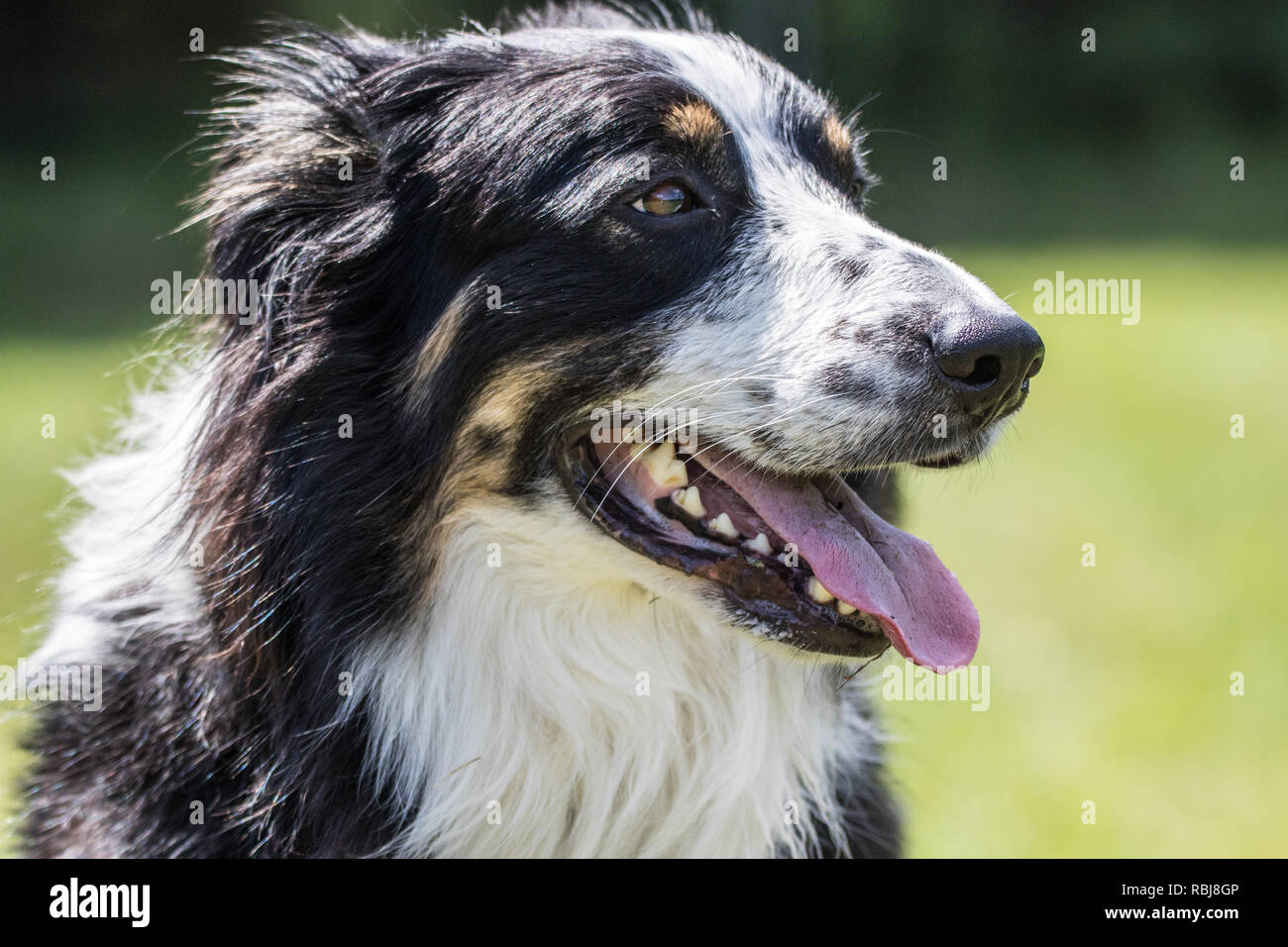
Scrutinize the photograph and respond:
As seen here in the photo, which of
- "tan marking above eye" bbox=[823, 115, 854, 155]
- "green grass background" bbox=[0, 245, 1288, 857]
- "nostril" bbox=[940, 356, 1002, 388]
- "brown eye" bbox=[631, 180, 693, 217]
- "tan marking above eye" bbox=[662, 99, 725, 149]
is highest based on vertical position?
"tan marking above eye" bbox=[823, 115, 854, 155]

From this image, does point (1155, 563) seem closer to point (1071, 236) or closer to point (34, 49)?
point (1071, 236)

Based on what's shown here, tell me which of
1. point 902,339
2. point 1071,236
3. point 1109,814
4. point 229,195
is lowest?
point 1109,814

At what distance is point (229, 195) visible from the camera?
3.12 meters

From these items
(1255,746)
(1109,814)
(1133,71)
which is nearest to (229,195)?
(1109,814)

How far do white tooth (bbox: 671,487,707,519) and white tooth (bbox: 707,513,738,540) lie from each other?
38mm

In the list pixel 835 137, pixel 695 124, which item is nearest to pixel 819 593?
pixel 695 124

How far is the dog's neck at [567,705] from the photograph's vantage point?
295 cm

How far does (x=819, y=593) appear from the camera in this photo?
2830 millimetres

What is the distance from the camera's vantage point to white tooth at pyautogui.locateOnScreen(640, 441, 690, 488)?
2947mm

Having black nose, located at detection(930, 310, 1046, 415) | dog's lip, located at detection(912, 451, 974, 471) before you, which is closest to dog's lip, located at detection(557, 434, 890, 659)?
dog's lip, located at detection(912, 451, 974, 471)

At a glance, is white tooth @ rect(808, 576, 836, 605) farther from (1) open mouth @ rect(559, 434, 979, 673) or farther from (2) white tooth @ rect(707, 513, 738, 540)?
(2) white tooth @ rect(707, 513, 738, 540)
